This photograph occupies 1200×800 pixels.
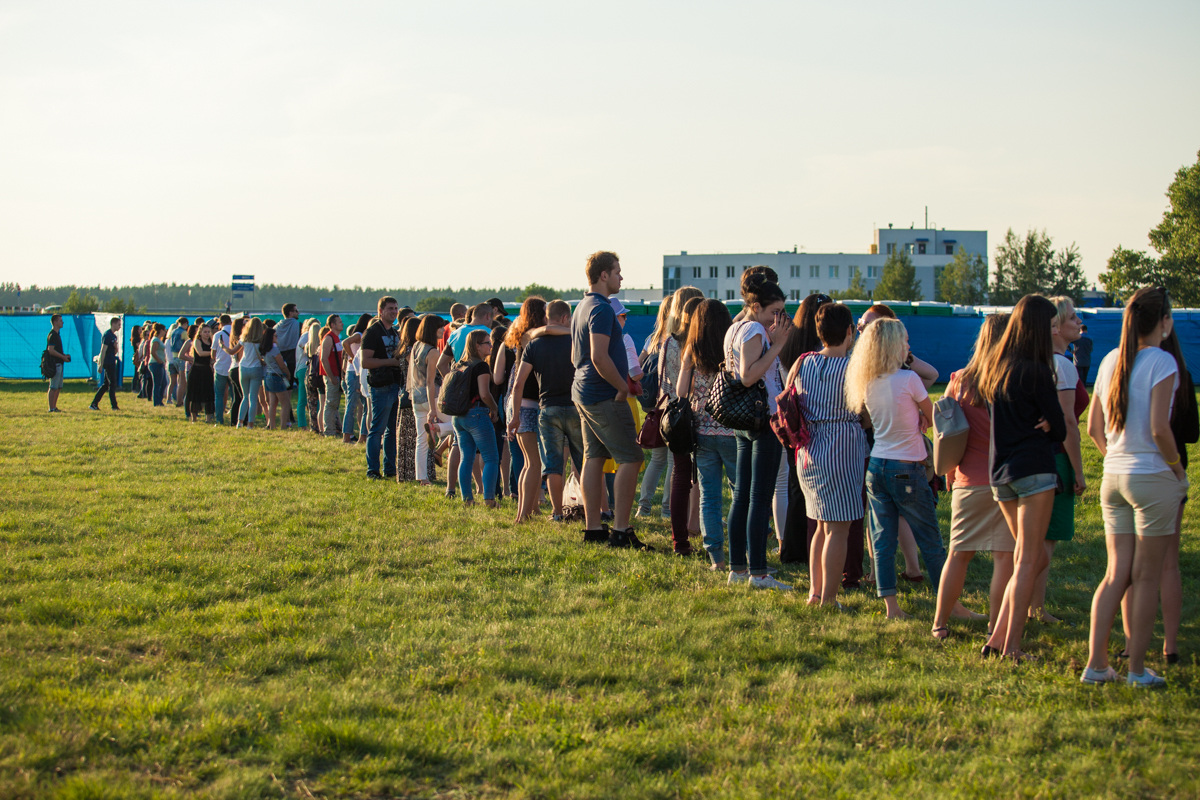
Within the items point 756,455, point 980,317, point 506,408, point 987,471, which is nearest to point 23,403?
point 506,408

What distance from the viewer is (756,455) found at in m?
5.76

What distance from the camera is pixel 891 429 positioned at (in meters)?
5.02

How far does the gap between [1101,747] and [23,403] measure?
75.6 ft

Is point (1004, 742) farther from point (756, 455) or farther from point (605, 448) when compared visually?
point (605, 448)

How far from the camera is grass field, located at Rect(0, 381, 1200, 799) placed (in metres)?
3.34

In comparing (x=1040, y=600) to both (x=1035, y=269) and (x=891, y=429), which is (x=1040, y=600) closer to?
(x=891, y=429)

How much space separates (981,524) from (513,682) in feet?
7.93

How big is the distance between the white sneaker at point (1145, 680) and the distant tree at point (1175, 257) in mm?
53583

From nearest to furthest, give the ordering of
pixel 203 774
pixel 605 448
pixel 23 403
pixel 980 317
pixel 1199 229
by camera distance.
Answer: pixel 203 774, pixel 605 448, pixel 23 403, pixel 980 317, pixel 1199 229

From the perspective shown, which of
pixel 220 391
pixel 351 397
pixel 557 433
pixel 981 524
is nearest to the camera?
pixel 981 524

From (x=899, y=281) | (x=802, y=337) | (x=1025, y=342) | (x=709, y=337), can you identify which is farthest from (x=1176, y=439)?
(x=899, y=281)

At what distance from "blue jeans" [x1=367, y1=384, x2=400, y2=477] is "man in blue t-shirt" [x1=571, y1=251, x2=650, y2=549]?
3692mm

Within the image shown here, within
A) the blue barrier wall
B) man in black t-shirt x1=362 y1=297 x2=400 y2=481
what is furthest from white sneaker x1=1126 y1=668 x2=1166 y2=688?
the blue barrier wall

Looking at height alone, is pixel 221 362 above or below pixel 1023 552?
above
